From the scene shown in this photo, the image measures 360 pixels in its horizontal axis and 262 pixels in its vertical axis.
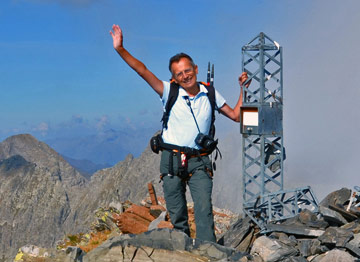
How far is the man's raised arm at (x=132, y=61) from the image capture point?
651 centimetres

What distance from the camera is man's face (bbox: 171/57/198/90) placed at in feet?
22.1

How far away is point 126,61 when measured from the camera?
21.5 ft

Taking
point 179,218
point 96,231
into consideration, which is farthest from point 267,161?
point 179,218

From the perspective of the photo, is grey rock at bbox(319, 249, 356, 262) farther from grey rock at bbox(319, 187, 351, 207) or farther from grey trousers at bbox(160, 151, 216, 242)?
grey rock at bbox(319, 187, 351, 207)

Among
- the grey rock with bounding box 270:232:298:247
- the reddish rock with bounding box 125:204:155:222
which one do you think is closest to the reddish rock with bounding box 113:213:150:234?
the reddish rock with bounding box 125:204:155:222

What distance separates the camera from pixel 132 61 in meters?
6.54

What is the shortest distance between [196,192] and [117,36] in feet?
8.17

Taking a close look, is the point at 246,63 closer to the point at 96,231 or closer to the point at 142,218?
the point at 142,218

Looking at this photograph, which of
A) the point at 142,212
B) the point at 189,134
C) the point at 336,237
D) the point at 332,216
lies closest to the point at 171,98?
the point at 189,134

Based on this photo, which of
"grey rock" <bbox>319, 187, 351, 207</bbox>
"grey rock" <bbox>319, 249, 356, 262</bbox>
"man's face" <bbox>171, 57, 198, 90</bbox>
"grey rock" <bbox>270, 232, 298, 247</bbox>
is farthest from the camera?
"grey rock" <bbox>319, 187, 351, 207</bbox>

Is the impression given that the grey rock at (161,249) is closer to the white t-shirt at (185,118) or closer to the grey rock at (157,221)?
the white t-shirt at (185,118)

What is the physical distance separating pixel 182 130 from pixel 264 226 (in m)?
4.41

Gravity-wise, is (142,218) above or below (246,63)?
below

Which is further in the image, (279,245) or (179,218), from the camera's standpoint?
(279,245)
